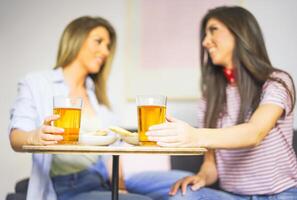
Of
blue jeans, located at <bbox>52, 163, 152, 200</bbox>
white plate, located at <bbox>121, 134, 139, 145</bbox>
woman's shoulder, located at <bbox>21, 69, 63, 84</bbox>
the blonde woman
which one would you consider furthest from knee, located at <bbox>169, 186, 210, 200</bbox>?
woman's shoulder, located at <bbox>21, 69, 63, 84</bbox>

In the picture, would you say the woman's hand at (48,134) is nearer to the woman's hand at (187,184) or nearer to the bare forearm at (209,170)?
the woman's hand at (187,184)

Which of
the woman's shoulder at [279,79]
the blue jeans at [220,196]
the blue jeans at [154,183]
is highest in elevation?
the woman's shoulder at [279,79]

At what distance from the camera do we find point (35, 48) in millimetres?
2496

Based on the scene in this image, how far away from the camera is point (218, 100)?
170 cm

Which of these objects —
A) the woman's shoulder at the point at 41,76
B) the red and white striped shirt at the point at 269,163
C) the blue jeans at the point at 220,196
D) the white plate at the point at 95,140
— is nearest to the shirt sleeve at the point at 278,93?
the red and white striped shirt at the point at 269,163

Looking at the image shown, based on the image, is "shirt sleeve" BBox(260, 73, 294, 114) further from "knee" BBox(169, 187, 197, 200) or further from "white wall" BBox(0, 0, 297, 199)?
"white wall" BBox(0, 0, 297, 199)

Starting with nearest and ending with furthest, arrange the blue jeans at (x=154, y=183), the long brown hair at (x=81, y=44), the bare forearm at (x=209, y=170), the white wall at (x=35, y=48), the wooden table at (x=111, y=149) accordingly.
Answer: the wooden table at (x=111, y=149)
the bare forearm at (x=209, y=170)
the blue jeans at (x=154, y=183)
the long brown hair at (x=81, y=44)
the white wall at (x=35, y=48)

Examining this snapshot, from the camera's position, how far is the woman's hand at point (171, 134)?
39.3 inches

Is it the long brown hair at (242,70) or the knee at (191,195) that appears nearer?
the knee at (191,195)

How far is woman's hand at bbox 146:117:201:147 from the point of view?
998 millimetres

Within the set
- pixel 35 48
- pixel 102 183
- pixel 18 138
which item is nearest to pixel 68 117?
pixel 18 138

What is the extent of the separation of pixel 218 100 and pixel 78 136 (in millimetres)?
766

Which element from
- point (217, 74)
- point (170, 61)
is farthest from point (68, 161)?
point (170, 61)

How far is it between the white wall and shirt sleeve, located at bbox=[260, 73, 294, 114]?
0.91m
